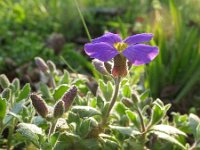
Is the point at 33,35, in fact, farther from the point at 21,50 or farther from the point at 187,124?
the point at 187,124

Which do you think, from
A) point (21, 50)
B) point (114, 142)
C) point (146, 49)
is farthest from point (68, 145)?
point (21, 50)

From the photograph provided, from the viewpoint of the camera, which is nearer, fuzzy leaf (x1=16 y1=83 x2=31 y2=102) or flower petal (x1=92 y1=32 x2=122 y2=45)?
flower petal (x1=92 y1=32 x2=122 y2=45)

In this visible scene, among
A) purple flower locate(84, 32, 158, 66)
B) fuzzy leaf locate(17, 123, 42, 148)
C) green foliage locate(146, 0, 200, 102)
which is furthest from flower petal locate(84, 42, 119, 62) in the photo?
green foliage locate(146, 0, 200, 102)

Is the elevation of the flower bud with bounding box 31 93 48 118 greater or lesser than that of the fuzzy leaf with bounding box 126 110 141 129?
greater

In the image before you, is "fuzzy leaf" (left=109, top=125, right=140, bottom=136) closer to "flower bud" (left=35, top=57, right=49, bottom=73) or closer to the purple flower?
the purple flower

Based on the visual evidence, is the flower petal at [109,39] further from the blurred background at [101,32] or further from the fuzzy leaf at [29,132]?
the blurred background at [101,32]

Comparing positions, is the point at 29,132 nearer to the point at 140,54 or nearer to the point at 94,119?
the point at 94,119
